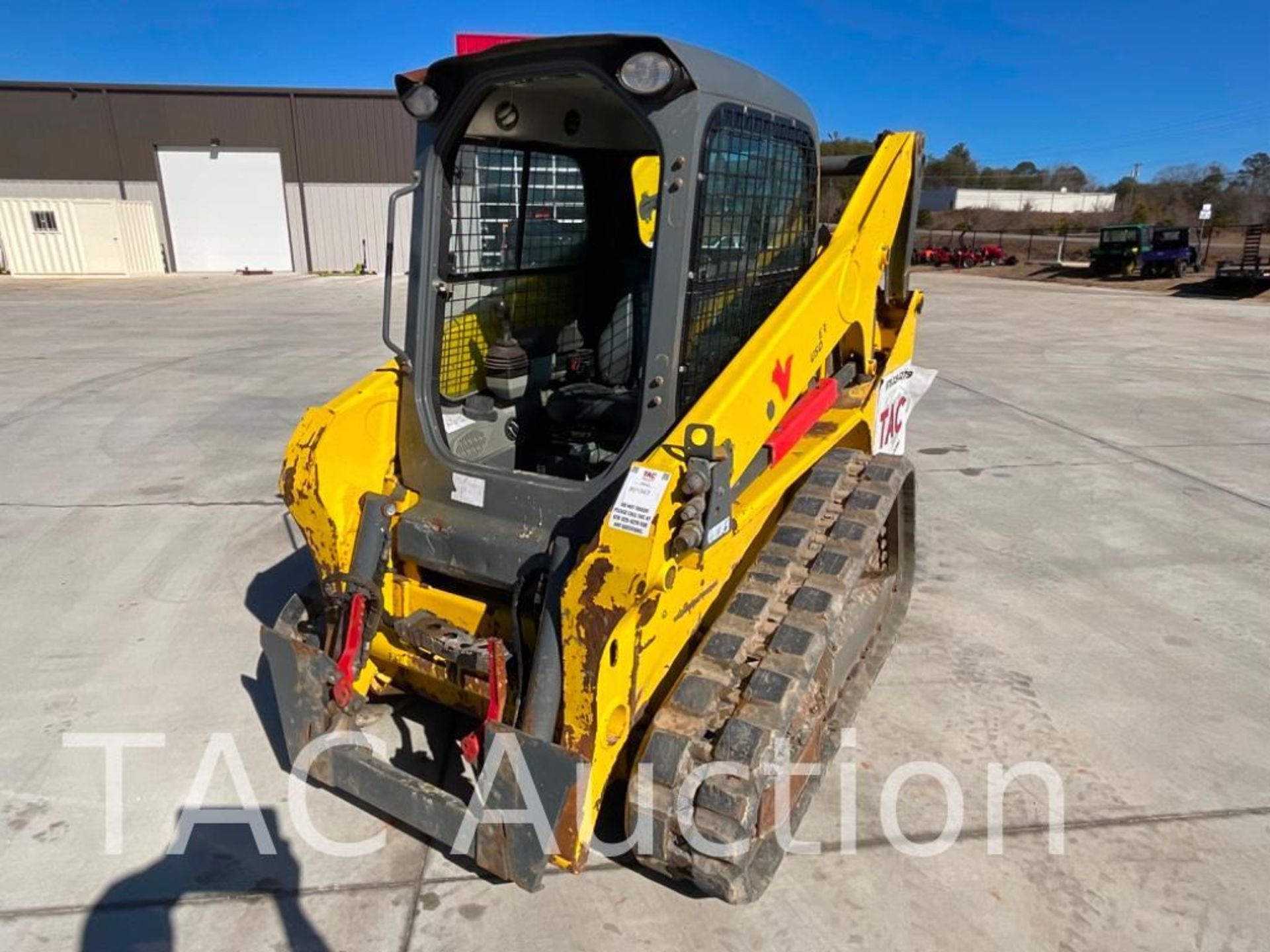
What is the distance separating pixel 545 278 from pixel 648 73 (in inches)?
59.2

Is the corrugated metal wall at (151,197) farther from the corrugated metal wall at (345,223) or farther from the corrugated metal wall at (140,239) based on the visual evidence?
Result: the corrugated metal wall at (345,223)

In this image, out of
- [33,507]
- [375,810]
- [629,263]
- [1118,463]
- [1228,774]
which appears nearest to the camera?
[375,810]

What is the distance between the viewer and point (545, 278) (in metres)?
3.74

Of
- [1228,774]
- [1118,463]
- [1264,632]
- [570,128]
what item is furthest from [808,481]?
[1118,463]

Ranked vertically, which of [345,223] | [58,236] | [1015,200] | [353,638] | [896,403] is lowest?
[58,236]

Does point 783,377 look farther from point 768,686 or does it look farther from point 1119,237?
point 1119,237

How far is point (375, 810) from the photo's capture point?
9.74ft

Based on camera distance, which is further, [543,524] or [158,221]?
[158,221]

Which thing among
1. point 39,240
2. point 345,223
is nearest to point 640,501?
point 345,223

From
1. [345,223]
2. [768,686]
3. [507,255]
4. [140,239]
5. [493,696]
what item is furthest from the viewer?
[345,223]

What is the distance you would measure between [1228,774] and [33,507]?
6.97 m

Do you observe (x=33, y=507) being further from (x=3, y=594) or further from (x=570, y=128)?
(x=570, y=128)

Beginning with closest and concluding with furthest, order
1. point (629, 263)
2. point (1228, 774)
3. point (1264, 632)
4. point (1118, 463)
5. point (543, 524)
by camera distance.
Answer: point (543, 524) < point (1228, 774) < point (629, 263) < point (1264, 632) < point (1118, 463)

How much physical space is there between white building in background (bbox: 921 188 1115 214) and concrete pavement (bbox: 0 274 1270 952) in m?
62.1
